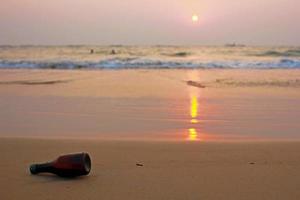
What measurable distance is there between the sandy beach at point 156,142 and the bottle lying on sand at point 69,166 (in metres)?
0.06

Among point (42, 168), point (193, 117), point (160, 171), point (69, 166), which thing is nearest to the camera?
point (69, 166)

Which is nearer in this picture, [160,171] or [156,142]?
[160,171]

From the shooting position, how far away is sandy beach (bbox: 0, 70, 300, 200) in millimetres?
2953

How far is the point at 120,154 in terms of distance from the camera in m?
3.95

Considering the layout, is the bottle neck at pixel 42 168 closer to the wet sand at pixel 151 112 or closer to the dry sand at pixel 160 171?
the dry sand at pixel 160 171

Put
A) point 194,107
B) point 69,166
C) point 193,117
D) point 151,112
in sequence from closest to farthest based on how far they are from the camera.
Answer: point 69,166 < point 193,117 < point 151,112 < point 194,107

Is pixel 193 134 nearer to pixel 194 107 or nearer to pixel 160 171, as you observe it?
pixel 160 171

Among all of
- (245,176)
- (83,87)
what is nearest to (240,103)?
(83,87)

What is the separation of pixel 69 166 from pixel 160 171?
74cm

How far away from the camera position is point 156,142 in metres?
4.58

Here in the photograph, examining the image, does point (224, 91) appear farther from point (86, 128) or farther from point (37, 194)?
point (37, 194)

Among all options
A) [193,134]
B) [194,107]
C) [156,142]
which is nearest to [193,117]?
[194,107]

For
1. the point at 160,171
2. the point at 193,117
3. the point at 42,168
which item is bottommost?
the point at 193,117

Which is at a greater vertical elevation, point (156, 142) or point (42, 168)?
point (42, 168)
